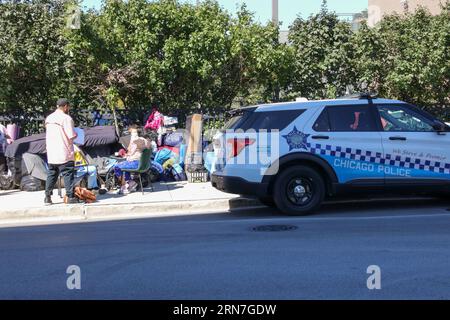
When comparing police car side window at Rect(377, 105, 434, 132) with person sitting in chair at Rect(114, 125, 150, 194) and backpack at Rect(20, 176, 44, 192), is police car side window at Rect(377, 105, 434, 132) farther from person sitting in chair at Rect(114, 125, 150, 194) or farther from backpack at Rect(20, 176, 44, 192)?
backpack at Rect(20, 176, 44, 192)

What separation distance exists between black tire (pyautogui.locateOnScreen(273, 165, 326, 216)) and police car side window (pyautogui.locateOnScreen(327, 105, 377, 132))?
0.86 meters

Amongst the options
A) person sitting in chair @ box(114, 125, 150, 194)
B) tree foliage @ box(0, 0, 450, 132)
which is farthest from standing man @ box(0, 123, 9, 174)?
person sitting in chair @ box(114, 125, 150, 194)

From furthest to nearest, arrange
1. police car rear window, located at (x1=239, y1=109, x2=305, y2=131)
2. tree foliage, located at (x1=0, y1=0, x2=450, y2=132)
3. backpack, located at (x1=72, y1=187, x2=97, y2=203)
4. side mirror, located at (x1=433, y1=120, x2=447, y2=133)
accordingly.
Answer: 1. tree foliage, located at (x1=0, y1=0, x2=450, y2=132)
2. backpack, located at (x1=72, y1=187, x2=97, y2=203)
3. side mirror, located at (x1=433, y1=120, x2=447, y2=133)
4. police car rear window, located at (x1=239, y1=109, x2=305, y2=131)

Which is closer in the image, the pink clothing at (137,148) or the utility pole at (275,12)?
the pink clothing at (137,148)

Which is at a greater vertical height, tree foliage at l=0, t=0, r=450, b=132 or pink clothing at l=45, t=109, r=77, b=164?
tree foliage at l=0, t=0, r=450, b=132

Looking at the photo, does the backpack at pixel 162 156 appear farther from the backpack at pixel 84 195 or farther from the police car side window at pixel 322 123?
the police car side window at pixel 322 123

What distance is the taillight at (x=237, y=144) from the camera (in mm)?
8469

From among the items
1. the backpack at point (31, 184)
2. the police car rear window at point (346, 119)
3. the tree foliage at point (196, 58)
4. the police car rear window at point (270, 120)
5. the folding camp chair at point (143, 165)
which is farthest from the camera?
the tree foliage at point (196, 58)

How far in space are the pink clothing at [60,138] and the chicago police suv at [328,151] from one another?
2759 millimetres

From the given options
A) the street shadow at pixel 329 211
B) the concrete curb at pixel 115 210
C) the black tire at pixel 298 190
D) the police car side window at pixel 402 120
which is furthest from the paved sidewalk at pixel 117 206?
the police car side window at pixel 402 120

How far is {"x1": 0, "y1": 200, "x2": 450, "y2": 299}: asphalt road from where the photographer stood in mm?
4938

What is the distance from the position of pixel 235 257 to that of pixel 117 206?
4031mm
